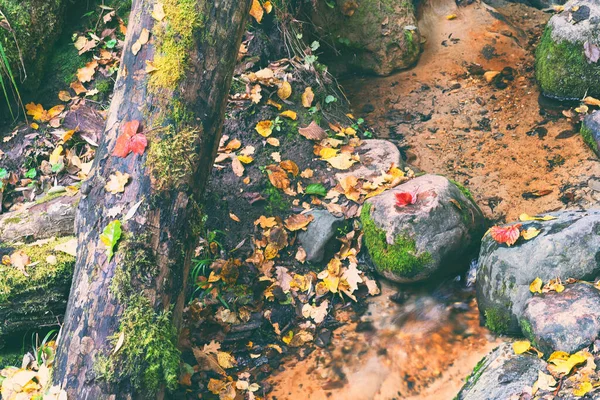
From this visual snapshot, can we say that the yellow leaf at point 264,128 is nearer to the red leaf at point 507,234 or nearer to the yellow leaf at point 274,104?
the yellow leaf at point 274,104

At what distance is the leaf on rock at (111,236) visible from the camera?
133 inches

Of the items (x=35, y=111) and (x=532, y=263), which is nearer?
(x=532, y=263)

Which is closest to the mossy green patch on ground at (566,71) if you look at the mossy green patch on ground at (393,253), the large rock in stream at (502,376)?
the mossy green patch on ground at (393,253)

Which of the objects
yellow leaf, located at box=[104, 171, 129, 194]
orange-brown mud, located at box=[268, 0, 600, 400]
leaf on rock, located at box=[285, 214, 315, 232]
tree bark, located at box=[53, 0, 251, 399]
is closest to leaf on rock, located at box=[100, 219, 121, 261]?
tree bark, located at box=[53, 0, 251, 399]

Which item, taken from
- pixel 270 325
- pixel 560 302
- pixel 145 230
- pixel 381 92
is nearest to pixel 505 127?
pixel 381 92

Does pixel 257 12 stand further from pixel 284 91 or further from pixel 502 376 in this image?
pixel 502 376

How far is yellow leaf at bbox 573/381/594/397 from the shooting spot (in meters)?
3.02

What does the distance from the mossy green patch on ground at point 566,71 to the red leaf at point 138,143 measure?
4549mm

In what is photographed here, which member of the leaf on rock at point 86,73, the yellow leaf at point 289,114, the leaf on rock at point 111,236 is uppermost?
the leaf on rock at point 86,73

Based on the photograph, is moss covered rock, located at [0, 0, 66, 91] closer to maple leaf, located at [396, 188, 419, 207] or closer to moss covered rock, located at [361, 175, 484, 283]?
moss covered rock, located at [361, 175, 484, 283]

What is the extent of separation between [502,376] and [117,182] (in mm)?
2600

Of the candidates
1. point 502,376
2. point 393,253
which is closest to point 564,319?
point 502,376

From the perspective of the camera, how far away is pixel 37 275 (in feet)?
12.8

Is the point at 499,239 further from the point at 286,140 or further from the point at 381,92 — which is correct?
the point at 381,92
